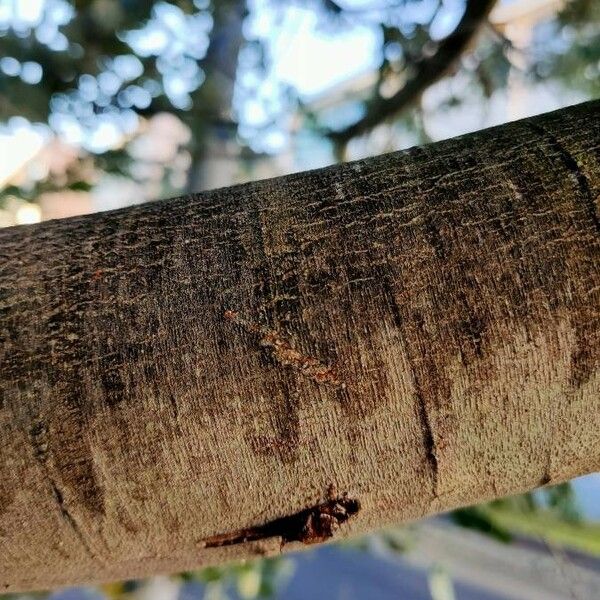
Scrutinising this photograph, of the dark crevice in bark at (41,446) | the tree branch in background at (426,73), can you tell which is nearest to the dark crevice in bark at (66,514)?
the dark crevice in bark at (41,446)

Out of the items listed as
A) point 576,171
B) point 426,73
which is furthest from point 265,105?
point 576,171

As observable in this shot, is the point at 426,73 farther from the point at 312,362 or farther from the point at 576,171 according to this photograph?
the point at 312,362

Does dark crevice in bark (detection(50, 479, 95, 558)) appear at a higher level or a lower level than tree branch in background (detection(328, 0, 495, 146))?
lower

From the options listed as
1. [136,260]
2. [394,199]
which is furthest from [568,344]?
[136,260]

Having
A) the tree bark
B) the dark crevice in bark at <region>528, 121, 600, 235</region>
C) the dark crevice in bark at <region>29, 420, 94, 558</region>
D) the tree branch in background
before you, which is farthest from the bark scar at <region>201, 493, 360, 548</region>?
the tree branch in background

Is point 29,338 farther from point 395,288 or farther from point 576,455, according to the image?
point 576,455

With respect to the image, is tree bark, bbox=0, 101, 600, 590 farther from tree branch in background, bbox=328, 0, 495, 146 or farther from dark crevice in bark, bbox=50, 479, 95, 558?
tree branch in background, bbox=328, 0, 495, 146
